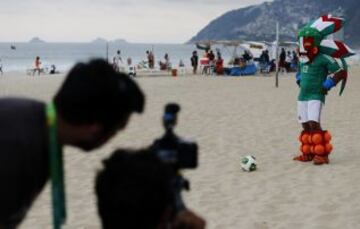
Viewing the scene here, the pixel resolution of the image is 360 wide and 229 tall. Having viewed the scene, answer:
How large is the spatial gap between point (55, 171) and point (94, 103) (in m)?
0.25

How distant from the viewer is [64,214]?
2.14 m

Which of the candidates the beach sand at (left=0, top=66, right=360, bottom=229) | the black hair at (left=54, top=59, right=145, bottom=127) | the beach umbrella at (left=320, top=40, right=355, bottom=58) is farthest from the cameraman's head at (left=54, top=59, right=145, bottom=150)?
the beach umbrella at (left=320, top=40, right=355, bottom=58)

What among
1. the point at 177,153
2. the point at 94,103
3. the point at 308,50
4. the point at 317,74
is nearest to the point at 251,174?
the point at 317,74

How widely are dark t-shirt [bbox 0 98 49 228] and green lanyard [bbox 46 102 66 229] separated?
3 centimetres

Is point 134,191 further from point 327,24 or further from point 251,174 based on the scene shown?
point 327,24

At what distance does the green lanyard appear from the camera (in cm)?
201

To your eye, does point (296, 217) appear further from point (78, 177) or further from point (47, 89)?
point (47, 89)

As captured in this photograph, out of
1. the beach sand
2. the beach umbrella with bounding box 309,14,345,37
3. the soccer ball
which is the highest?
the beach umbrella with bounding box 309,14,345,37

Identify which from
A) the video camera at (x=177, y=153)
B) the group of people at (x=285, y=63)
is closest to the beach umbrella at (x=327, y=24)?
the video camera at (x=177, y=153)

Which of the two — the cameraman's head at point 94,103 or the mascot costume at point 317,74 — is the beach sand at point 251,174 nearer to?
the cameraman's head at point 94,103

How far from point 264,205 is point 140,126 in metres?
6.39

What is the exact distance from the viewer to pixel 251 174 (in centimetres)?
842

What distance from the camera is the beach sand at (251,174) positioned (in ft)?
21.1

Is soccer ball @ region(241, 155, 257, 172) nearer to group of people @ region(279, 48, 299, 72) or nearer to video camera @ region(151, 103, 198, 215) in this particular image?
video camera @ region(151, 103, 198, 215)
